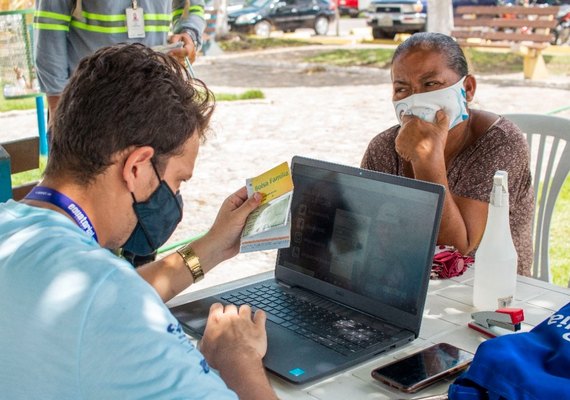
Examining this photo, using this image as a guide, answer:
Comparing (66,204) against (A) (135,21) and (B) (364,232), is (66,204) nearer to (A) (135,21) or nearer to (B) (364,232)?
(B) (364,232)

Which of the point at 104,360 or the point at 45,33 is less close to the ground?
the point at 45,33

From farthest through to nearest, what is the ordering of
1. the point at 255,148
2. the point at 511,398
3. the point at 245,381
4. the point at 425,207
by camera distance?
the point at 255,148
the point at 425,207
the point at 245,381
the point at 511,398

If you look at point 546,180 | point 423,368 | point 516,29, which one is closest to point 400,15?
point 516,29

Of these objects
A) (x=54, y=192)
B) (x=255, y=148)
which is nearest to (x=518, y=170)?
(x=54, y=192)

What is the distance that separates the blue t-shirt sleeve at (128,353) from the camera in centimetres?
102

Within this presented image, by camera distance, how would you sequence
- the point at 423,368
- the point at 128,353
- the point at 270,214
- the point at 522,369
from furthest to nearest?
the point at 270,214 < the point at 423,368 < the point at 522,369 < the point at 128,353

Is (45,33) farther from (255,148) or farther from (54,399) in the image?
(255,148)

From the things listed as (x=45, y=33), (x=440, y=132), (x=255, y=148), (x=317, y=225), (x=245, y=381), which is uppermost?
(x=45, y=33)

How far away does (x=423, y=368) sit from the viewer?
4.96ft

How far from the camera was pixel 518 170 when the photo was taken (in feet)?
8.13

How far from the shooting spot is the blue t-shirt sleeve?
1.02m

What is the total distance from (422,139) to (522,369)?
122 cm

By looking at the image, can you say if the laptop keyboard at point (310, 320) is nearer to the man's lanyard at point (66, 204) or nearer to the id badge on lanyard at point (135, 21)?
the man's lanyard at point (66, 204)

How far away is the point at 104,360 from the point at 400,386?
0.65 meters
